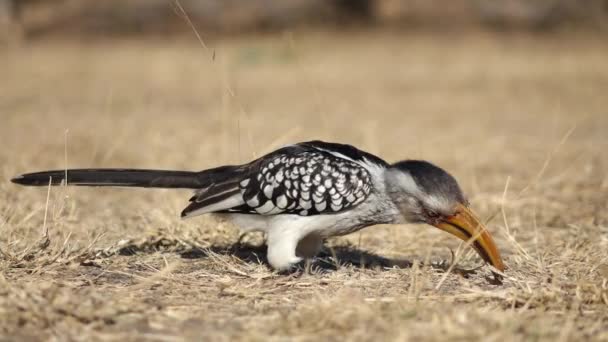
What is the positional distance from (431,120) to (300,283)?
7075mm

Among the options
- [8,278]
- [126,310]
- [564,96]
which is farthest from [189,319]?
[564,96]

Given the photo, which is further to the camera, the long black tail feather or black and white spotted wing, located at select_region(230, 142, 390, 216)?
the long black tail feather

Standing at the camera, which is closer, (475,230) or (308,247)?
(475,230)

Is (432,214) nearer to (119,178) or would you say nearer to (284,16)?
(119,178)

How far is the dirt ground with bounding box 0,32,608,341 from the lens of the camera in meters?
2.89

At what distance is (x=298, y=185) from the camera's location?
3664 mm

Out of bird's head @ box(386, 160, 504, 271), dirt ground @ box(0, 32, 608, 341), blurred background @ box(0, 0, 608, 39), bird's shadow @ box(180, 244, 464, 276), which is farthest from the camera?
blurred background @ box(0, 0, 608, 39)

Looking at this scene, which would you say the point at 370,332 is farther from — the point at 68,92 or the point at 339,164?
the point at 68,92

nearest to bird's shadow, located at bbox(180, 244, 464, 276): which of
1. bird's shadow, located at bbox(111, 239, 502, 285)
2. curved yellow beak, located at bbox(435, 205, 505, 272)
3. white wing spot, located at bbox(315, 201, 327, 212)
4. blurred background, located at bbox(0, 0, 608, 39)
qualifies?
bird's shadow, located at bbox(111, 239, 502, 285)

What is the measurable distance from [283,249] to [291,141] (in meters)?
3.73

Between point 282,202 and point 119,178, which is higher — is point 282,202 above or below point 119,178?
below

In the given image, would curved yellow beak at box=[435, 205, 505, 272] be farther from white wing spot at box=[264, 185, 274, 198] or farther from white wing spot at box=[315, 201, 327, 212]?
white wing spot at box=[264, 185, 274, 198]

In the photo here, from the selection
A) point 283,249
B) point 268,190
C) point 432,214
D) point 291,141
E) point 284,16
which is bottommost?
point 283,249

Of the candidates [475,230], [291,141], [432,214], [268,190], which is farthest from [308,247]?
[291,141]
